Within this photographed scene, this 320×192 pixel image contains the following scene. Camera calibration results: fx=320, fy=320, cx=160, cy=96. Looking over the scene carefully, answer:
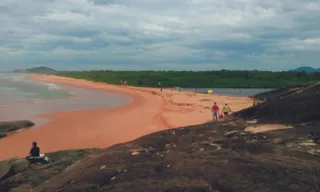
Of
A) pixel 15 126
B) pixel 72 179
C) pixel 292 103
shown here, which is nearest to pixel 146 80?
pixel 15 126

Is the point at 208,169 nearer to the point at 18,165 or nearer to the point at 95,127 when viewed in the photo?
the point at 18,165

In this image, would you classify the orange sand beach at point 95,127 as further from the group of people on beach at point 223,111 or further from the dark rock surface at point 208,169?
the dark rock surface at point 208,169

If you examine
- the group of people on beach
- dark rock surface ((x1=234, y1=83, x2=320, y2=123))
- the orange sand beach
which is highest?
dark rock surface ((x1=234, y1=83, x2=320, y2=123))

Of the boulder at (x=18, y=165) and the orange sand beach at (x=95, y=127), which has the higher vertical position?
the boulder at (x=18, y=165)

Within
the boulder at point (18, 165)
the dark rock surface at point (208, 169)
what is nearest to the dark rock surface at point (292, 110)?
the dark rock surface at point (208, 169)

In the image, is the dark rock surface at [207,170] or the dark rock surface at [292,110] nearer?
the dark rock surface at [207,170]

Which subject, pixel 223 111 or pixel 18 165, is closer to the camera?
pixel 18 165

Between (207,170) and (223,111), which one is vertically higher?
(207,170)

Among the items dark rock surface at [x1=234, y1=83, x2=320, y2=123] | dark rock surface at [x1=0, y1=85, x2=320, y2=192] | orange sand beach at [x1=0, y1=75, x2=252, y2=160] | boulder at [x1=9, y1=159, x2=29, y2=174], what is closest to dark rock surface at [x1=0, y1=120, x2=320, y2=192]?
dark rock surface at [x1=0, y1=85, x2=320, y2=192]

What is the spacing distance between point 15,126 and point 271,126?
19544mm

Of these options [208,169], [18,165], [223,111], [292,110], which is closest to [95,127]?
[223,111]

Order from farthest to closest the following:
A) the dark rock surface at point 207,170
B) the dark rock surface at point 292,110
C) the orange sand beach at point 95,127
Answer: the orange sand beach at point 95,127
the dark rock surface at point 292,110
the dark rock surface at point 207,170

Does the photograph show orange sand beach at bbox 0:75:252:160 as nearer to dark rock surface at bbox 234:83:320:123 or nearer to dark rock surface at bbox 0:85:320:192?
dark rock surface at bbox 0:85:320:192

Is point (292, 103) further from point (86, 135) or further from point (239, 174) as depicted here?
point (86, 135)
